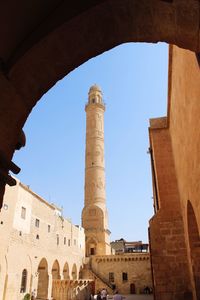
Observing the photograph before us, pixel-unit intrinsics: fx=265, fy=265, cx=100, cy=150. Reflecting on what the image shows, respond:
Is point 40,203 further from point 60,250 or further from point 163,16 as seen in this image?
point 163,16

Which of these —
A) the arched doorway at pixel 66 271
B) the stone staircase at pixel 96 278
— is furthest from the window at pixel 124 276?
the arched doorway at pixel 66 271

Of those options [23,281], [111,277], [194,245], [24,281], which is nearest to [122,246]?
[111,277]

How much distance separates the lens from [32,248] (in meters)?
19.7

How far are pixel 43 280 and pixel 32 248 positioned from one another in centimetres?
391

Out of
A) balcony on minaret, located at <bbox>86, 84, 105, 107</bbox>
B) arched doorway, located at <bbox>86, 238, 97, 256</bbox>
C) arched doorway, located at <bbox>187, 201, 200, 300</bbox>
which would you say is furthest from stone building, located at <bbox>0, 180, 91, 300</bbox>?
balcony on minaret, located at <bbox>86, 84, 105, 107</bbox>

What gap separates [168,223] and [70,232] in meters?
22.2

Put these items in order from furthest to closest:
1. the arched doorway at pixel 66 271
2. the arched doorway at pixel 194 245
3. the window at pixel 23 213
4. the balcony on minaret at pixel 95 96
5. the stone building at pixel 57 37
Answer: the balcony on minaret at pixel 95 96, the arched doorway at pixel 66 271, the window at pixel 23 213, the arched doorway at pixel 194 245, the stone building at pixel 57 37

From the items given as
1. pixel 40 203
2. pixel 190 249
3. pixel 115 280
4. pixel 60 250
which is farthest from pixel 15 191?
pixel 115 280

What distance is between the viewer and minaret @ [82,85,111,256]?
3453 centimetres

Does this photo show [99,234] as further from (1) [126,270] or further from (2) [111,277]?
(1) [126,270]

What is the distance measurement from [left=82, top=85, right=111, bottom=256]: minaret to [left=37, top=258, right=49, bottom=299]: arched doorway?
13.0 m

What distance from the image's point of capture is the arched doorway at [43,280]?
21050 millimetres

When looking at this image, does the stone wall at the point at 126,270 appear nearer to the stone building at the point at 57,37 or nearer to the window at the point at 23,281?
the window at the point at 23,281

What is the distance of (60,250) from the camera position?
84.4 ft
